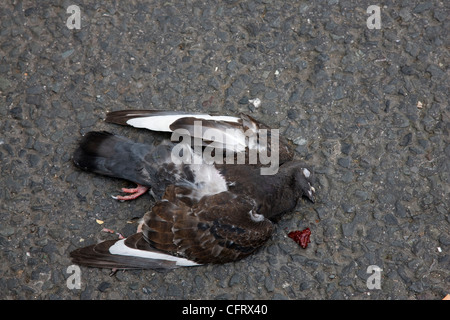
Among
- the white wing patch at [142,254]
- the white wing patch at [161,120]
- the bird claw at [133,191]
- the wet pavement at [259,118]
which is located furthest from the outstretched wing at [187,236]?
the white wing patch at [161,120]

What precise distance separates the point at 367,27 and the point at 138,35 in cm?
221

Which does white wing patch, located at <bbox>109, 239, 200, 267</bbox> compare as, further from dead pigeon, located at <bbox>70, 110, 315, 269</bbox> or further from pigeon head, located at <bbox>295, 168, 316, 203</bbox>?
pigeon head, located at <bbox>295, 168, 316, 203</bbox>

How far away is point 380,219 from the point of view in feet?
13.4

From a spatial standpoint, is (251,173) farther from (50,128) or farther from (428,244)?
(50,128)

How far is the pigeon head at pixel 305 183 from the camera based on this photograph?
159 inches

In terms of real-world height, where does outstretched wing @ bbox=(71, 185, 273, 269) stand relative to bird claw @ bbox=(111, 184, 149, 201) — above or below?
below

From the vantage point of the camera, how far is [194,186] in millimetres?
3916

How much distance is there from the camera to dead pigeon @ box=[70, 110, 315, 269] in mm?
3695

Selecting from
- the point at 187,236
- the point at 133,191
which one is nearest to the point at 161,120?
the point at 133,191

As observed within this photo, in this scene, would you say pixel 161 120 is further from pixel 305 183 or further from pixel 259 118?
pixel 305 183

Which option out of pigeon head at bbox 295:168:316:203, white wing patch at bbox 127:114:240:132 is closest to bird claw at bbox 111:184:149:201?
white wing patch at bbox 127:114:240:132

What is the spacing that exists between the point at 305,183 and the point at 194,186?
2.94 ft

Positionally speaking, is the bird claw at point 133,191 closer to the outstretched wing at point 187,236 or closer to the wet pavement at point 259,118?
the wet pavement at point 259,118

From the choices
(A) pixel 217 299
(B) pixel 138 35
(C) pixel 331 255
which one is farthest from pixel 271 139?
(B) pixel 138 35
